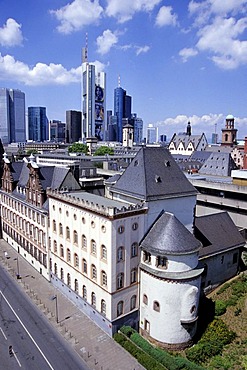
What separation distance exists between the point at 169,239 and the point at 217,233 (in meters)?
20.5

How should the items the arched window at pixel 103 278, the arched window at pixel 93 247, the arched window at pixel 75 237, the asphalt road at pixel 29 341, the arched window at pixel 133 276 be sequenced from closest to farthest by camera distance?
the asphalt road at pixel 29 341 → the arched window at pixel 103 278 → the arched window at pixel 133 276 → the arched window at pixel 93 247 → the arched window at pixel 75 237

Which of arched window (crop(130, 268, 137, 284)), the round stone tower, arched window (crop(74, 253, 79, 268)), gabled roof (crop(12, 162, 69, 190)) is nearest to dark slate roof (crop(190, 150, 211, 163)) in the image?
gabled roof (crop(12, 162, 69, 190))

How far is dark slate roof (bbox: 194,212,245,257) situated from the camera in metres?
54.8

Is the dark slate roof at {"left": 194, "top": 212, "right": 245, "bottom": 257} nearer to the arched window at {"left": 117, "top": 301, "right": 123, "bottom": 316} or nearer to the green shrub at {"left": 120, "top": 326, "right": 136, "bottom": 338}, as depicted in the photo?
the arched window at {"left": 117, "top": 301, "right": 123, "bottom": 316}

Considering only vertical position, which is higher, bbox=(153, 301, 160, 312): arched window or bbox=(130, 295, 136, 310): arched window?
bbox=(153, 301, 160, 312): arched window

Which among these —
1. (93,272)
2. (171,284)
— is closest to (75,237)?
(93,272)

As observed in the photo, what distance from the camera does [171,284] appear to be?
40531 mm

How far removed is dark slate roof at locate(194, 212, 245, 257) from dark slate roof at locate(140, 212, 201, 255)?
1179cm

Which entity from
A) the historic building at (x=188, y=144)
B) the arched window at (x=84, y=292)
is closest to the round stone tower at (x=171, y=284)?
the arched window at (x=84, y=292)

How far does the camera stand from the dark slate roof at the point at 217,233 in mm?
54844

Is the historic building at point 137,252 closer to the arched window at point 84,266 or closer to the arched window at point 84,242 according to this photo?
the arched window at point 84,266

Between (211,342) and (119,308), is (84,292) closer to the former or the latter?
(119,308)

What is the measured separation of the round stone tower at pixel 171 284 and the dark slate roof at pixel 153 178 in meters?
5.03

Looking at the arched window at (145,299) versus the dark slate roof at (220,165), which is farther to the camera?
the dark slate roof at (220,165)
